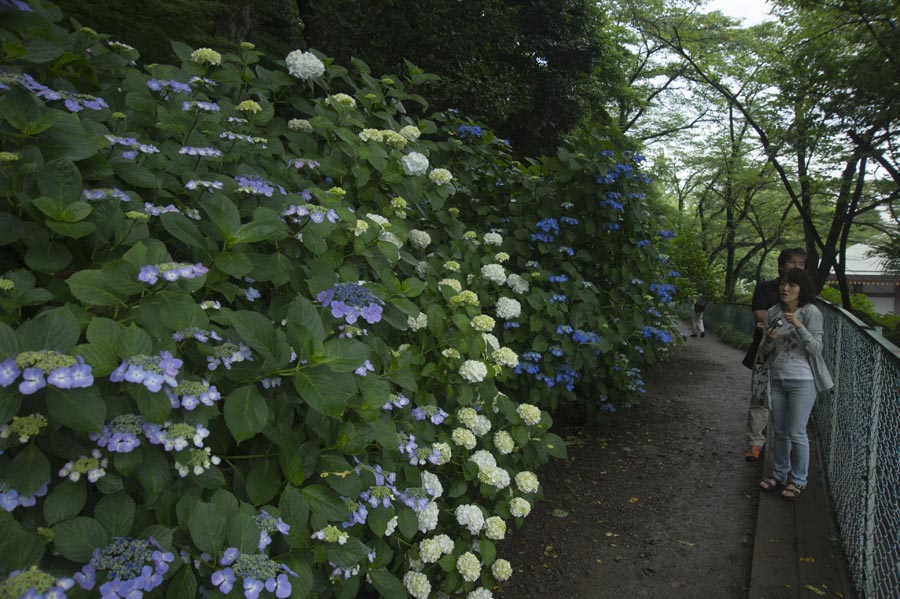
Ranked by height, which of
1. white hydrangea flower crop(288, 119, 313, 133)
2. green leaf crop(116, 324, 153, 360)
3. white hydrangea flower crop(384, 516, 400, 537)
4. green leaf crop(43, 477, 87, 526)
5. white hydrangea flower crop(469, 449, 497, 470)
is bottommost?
white hydrangea flower crop(384, 516, 400, 537)

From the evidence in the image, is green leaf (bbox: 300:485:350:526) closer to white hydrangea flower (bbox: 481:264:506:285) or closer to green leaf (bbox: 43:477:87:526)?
green leaf (bbox: 43:477:87:526)

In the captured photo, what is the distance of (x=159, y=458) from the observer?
123 centimetres

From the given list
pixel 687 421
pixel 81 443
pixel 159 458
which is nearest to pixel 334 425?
pixel 159 458

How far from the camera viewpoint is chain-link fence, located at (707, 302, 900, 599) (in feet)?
7.73

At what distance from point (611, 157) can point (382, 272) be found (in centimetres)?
291

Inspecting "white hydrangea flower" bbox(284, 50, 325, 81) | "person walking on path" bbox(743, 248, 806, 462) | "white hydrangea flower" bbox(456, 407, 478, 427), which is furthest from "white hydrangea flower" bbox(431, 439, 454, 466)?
"person walking on path" bbox(743, 248, 806, 462)

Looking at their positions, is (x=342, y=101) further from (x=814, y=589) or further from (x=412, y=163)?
(x=814, y=589)

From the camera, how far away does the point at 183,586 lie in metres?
1.16

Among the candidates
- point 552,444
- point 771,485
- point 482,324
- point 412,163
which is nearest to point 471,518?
point 552,444

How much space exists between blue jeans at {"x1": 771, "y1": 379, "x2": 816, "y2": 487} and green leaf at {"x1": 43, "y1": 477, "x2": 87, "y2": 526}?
4.02 metres

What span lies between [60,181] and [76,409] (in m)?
0.64

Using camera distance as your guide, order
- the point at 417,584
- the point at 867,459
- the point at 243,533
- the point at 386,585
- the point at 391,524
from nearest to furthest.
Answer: the point at 243,533, the point at 386,585, the point at 391,524, the point at 417,584, the point at 867,459

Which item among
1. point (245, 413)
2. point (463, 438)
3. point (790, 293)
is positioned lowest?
point (463, 438)

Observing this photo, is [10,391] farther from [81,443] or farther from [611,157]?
[611,157]
